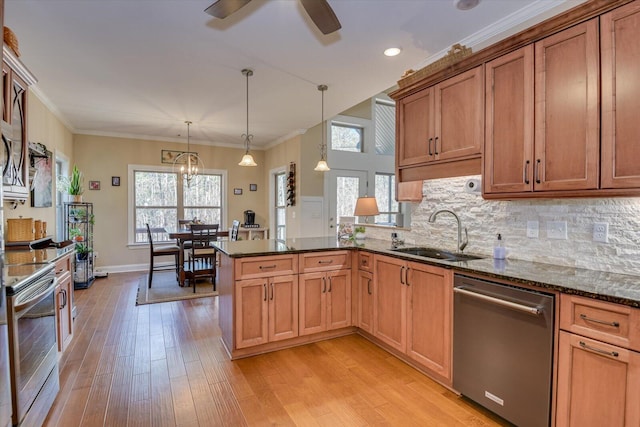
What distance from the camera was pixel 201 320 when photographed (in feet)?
12.0

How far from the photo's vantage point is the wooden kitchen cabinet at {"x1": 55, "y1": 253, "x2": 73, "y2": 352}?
2.60 meters

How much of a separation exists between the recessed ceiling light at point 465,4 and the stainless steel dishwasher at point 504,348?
1.89 metres

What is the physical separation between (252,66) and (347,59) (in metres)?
0.97

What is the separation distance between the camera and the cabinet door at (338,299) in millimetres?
3057

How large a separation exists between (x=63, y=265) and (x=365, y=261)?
8.53 ft

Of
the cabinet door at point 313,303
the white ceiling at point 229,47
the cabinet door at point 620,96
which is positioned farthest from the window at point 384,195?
the cabinet door at point 620,96

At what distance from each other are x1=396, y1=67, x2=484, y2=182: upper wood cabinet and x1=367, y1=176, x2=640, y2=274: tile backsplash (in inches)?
13.1

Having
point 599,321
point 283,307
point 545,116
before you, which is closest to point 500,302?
point 599,321

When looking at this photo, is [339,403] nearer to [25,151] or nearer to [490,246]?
[490,246]

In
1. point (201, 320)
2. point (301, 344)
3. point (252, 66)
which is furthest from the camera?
point (201, 320)

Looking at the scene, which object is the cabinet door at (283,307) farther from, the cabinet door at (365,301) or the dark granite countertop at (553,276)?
the cabinet door at (365,301)

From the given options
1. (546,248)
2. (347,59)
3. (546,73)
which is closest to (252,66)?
(347,59)

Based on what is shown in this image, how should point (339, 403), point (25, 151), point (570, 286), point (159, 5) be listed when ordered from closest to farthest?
1. point (570, 286)
2. point (339, 403)
3. point (159, 5)
4. point (25, 151)

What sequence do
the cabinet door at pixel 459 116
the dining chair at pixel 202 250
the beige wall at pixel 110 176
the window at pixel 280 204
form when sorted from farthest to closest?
1. the window at pixel 280 204
2. the beige wall at pixel 110 176
3. the dining chair at pixel 202 250
4. the cabinet door at pixel 459 116
